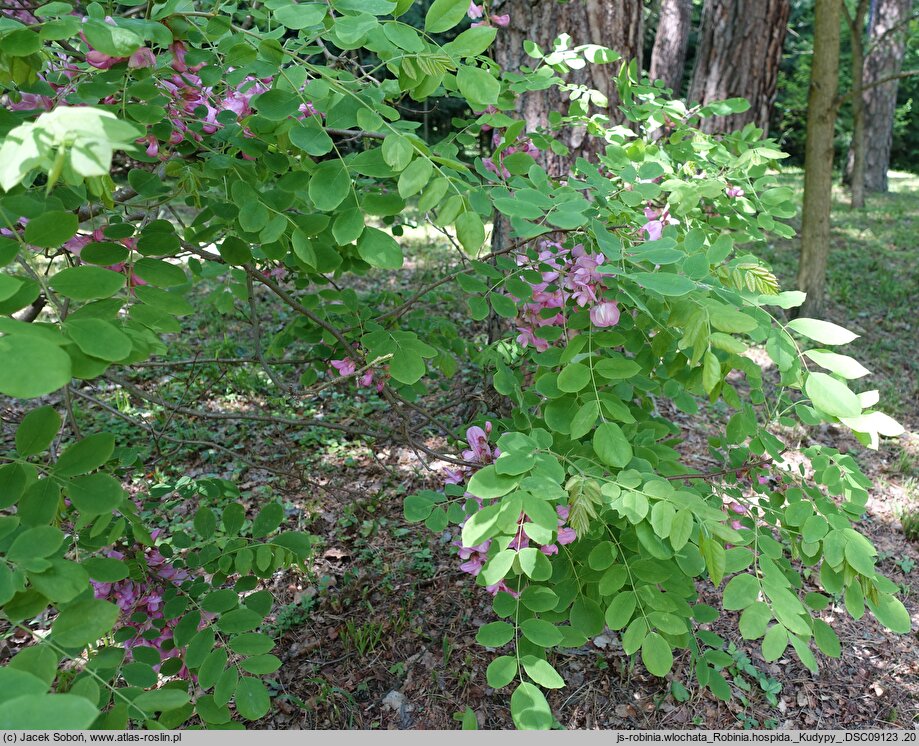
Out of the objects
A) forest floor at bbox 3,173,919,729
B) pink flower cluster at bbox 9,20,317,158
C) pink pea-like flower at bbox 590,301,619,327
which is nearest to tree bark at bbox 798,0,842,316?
forest floor at bbox 3,173,919,729

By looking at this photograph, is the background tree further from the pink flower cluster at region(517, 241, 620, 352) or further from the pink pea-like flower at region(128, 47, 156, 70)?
the pink pea-like flower at region(128, 47, 156, 70)

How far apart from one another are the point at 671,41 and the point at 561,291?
7095 mm

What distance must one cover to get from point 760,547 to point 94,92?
5.35 feet

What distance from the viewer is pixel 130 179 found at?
152 centimetres

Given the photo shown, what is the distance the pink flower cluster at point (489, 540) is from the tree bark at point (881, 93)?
11220 mm

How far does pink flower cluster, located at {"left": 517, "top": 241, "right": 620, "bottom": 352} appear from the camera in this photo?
4.93 feet

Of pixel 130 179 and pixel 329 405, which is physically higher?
pixel 130 179

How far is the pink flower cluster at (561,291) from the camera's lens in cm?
150

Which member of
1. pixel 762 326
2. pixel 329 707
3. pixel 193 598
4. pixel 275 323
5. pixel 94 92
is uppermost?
pixel 94 92

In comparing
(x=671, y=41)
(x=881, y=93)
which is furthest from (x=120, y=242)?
(x=881, y=93)

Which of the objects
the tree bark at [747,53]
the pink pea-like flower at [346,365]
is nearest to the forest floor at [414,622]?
the pink pea-like flower at [346,365]

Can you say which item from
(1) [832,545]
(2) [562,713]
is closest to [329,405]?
(2) [562,713]

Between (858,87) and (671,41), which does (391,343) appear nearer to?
(858,87)

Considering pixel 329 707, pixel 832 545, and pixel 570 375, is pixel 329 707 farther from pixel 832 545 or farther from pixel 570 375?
pixel 832 545
